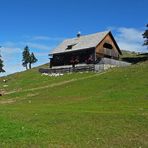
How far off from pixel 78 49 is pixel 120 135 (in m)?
71.3

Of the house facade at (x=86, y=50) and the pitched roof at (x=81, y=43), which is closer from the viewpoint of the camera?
the house facade at (x=86, y=50)

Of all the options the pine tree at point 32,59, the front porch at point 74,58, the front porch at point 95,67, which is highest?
the pine tree at point 32,59

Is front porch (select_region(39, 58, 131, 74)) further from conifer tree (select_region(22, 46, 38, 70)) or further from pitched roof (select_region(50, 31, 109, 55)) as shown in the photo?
conifer tree (select_region(22, 46, 38, 70))

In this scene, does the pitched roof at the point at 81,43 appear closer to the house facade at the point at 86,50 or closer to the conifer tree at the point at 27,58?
the house facade at the point at 86,50

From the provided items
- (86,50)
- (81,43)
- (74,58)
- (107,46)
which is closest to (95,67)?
(86,50)

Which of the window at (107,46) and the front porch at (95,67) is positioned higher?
the window at (107,46)

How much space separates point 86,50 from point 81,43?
437 cm

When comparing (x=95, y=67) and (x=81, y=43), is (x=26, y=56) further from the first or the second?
(x=95, y=67)

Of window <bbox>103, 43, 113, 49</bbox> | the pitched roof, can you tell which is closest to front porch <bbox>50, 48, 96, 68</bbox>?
the pitched roof

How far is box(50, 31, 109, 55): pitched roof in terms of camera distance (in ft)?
305

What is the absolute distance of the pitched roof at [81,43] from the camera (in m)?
92.9

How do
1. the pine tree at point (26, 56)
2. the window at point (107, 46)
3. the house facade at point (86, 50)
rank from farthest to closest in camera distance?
the pine tree at point (26, 56)
the window at point (107, 46)
the house facade at point (86, 50)

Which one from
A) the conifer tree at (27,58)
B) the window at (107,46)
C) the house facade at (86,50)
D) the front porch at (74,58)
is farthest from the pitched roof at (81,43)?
the conifer tree at (27,58)

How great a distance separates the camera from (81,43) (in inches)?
3782
